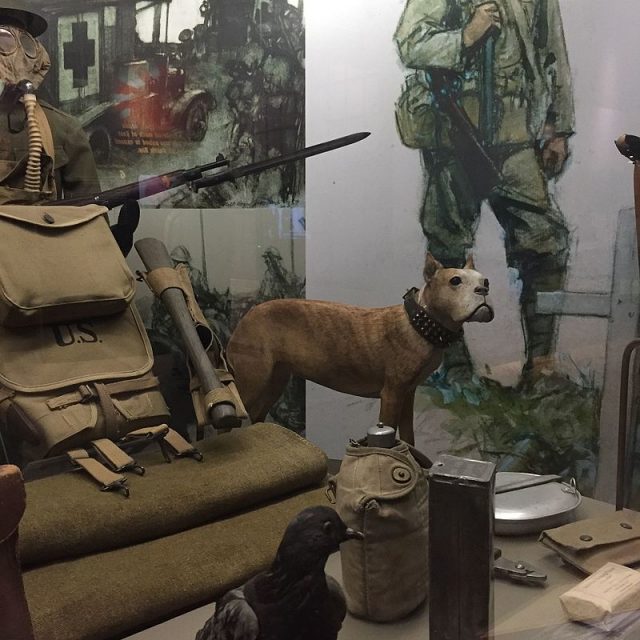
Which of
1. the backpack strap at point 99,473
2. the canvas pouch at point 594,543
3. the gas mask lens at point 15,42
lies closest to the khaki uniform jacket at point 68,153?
the gas mask lens at point 15,42

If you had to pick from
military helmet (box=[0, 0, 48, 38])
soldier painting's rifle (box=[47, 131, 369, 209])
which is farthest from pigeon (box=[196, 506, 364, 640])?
military helmet (box=[0, 0, 48, 38])

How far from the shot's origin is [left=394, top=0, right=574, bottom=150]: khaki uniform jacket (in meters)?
2.27

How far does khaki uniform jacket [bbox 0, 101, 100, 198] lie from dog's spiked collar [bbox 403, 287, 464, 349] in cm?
101

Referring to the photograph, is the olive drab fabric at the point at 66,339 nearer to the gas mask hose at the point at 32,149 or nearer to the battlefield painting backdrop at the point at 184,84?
the gas mask hose at the point at 32,149

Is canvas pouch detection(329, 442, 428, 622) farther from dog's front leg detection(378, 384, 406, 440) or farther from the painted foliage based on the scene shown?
the painted foliage

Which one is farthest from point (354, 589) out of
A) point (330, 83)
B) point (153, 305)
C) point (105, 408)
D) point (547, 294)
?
point (330, 83)

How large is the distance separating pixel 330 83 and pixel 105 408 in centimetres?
118

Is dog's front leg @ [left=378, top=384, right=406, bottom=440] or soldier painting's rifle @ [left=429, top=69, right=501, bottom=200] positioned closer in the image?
dog's front leg @ [left=378, top=384, right=406, bottom=440]

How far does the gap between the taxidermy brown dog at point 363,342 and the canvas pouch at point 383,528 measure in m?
0.52

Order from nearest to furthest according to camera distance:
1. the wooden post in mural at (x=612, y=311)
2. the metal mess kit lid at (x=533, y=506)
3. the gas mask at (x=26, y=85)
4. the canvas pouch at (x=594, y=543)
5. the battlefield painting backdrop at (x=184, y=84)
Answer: the canvas pouch at (x=594, y=543)
the metal mess kit lid at (x=533, y=506)
the gas mask at (x=26, y=85)
the battlefield painting backdrop at (x=184, y=84)
the wooden post in mural at (x=612, y=311)

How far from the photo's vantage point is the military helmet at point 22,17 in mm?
1992

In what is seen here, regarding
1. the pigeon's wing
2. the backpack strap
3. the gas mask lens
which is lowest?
the pigeon's wing

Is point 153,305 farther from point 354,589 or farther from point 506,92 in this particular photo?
point 506,92

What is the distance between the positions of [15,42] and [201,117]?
559 mm
